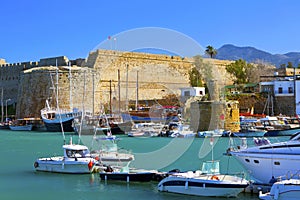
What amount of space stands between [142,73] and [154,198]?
1532 inches

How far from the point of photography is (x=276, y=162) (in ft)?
39.7

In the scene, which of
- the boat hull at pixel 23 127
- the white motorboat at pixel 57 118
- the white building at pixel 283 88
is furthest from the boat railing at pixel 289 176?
the boat hull at pixel 23 127

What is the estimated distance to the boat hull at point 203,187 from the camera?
12172mm

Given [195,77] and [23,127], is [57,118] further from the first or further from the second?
[195,77]

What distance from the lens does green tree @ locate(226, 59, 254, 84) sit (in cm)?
5250

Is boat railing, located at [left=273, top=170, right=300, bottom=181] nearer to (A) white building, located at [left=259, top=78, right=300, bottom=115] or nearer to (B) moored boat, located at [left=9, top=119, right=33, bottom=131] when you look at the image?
(A) white building, located at [left=259, top=78, right=300, bottom=115]

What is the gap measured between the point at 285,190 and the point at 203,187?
2192mm

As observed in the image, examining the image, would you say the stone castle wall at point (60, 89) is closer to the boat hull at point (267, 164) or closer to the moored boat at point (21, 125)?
the moored boat at point (21, 125)

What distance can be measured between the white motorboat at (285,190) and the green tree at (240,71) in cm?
4125

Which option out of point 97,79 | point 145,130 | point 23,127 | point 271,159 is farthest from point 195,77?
point 271,159

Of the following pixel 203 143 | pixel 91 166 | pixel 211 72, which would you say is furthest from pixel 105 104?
pixel 91 166

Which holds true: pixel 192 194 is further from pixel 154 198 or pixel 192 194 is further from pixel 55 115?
pixel 55 115

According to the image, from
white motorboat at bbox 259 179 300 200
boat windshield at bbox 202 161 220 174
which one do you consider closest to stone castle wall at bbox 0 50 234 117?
boat windshield at bbox 202 161 220 174

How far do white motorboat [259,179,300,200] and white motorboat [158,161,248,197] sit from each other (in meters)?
1.19
